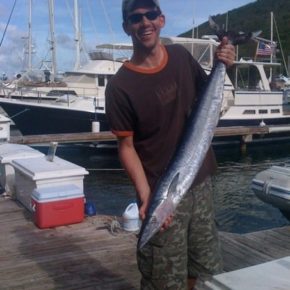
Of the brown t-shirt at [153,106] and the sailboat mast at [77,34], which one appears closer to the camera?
the brown t-shirt at [153,106]

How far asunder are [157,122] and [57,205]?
2.99 metres

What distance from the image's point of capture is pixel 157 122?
2373 mm

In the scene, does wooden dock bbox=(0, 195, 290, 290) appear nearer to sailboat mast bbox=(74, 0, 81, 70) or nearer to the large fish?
the large fish

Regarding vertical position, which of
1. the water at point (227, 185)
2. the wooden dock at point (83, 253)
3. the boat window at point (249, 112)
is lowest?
the water at point (227, 185)

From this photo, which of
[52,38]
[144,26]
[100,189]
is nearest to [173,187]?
[144,26]

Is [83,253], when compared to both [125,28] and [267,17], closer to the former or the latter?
[125,28]

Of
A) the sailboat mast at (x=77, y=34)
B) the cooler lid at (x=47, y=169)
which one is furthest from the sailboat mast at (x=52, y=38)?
the cooler lid at (x=47, y=169)

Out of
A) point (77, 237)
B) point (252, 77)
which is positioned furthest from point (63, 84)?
point (77, 237)

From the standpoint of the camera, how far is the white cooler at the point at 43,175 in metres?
5.43

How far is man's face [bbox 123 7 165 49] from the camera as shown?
232 centimetres

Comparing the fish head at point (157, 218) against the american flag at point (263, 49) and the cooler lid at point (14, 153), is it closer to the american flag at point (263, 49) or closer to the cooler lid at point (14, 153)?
the cooler lid at point (14, 153)

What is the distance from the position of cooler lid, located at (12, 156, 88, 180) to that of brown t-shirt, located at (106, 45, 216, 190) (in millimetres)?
3164

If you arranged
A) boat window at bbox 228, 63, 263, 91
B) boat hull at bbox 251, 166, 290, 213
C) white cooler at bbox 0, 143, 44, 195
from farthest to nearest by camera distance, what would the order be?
boat window at bbox 228, 63, 263, 91 < white cooler at bbox 0, 143, 44, 195 < boat hull at bbox 251, 166, 290, 213

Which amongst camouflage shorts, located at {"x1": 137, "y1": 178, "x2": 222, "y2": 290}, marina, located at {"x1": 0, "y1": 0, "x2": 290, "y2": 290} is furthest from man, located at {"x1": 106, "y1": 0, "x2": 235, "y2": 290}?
marina, located at {"x1": 0, "y1": 0, "x2": 290, "y2": 290}
